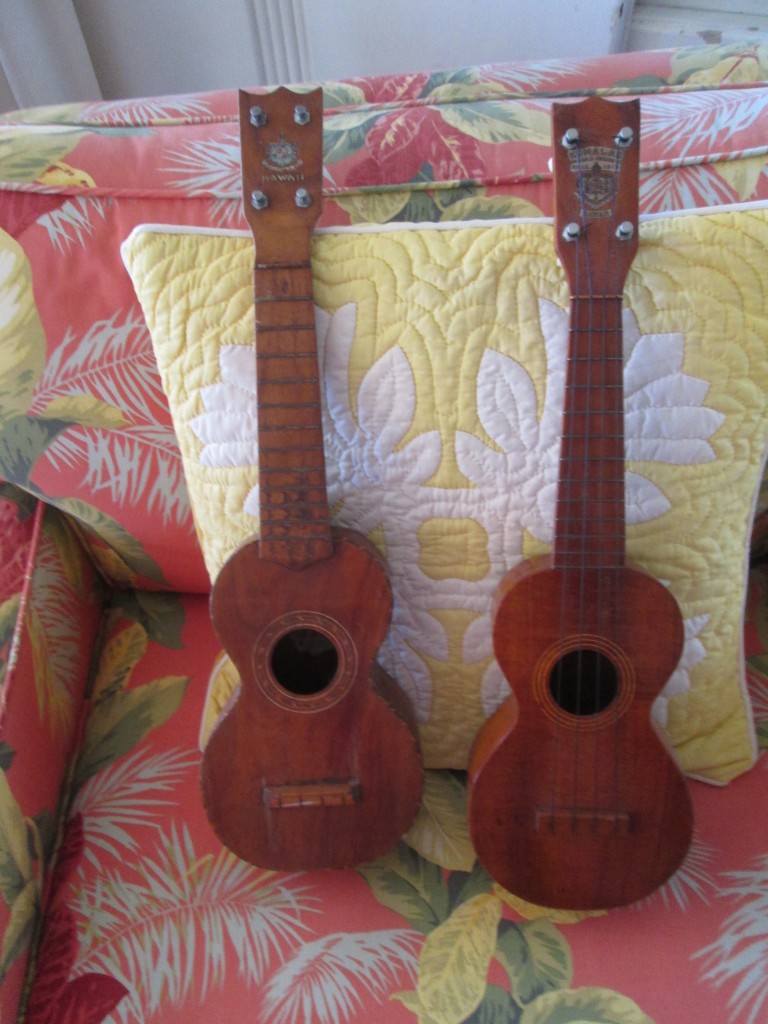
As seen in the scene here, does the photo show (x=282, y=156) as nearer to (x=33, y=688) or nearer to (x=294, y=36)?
(x=33, y=688)

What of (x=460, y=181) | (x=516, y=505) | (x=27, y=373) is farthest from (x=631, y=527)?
(x=27, y=373)

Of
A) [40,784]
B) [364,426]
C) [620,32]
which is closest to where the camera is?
[364,426]

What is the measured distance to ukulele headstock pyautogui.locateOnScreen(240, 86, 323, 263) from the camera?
0.59 meters

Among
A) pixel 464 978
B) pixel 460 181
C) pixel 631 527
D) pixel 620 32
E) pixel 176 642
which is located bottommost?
pixel 464 978

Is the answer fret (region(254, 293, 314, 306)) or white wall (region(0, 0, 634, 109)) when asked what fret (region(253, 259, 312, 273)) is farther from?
white wall (region(0, 0, 634, 109))

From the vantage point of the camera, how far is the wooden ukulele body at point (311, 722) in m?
0.63

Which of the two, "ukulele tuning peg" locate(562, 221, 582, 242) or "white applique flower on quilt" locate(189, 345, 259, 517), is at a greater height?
"ukulele tuning peg" locate(562, 221, 582, 242)

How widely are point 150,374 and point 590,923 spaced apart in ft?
2.18

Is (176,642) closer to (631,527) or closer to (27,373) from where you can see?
(27,373)

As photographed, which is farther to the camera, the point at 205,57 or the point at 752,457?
the point at 205,57

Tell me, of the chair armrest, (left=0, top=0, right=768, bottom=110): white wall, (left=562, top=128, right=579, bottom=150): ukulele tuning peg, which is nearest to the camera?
(left=562, top=128, right=579, bottom=150): ukulele tuning peg

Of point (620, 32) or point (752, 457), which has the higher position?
point (620, 32)

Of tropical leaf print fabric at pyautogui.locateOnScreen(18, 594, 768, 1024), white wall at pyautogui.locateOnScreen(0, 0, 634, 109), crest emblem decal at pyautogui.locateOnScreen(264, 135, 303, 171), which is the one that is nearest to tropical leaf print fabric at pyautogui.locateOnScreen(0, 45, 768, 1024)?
tropical leaf print fabric at pyautogui.locateOnScreen(18, 594, 768, 1024)

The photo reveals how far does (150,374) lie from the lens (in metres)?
0.77
